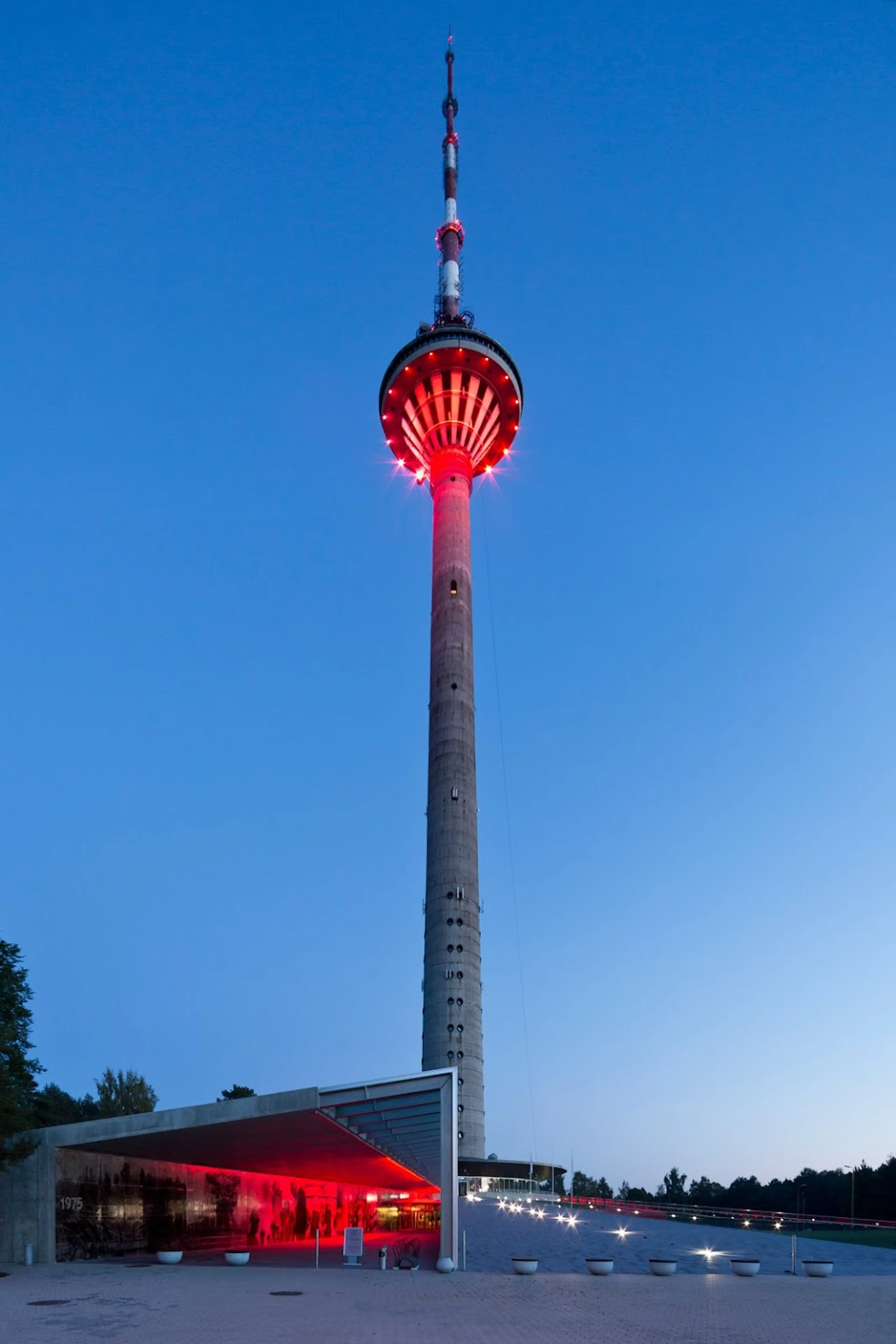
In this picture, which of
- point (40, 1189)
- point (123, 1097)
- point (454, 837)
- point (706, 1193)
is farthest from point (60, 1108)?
point (706, 1193)

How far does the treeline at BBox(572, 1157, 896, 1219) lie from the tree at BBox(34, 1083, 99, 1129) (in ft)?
116

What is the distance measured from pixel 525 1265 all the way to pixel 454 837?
142 ft

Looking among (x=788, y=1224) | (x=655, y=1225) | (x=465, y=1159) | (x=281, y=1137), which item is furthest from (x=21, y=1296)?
(x=465, y=1159)

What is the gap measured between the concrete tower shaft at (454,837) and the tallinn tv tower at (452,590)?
92mm

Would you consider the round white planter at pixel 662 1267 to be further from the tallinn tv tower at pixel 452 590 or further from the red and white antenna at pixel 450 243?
the red and white antenna at pixel 450 243

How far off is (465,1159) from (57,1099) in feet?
128

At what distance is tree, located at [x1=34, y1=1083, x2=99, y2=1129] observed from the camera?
55.7 m

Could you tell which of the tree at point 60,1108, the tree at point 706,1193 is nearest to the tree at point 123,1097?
the tree at point 60,1108

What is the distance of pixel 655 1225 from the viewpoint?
44250 mm

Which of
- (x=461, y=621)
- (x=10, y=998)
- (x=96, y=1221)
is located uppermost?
(x=461, y=621)

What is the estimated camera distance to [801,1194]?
93.5 meters

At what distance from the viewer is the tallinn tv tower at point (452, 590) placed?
65.1 m

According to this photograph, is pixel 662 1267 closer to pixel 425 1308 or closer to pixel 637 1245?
pixel 637 1245

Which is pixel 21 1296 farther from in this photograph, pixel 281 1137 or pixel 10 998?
pixel 10 998
